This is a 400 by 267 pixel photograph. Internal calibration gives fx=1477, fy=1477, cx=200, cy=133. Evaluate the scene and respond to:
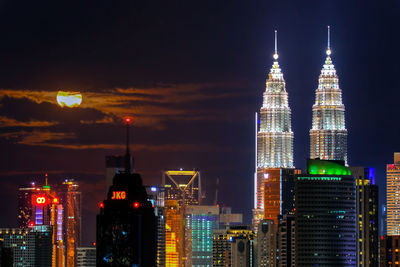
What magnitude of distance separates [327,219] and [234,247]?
79.5 ft

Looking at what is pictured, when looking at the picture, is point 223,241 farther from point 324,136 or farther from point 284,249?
point 284,249

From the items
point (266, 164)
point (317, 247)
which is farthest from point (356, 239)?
point (266, 164)

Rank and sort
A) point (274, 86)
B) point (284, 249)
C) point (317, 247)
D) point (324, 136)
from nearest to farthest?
point (317, 247) → point (284, 249) → point (324, 136) → point (274, 86)

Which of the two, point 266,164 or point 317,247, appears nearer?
point 317,247

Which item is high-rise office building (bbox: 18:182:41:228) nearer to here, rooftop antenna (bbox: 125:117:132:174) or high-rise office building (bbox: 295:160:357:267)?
high-rise office building (bbox: 295:160:357:267)

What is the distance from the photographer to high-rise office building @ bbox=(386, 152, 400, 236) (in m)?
120

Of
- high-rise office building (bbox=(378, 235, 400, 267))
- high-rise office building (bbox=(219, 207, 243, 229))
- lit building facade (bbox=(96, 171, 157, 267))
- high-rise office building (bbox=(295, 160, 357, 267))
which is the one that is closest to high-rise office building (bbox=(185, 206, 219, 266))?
high-rise office building (bbox=(219, 207, 243, 229))

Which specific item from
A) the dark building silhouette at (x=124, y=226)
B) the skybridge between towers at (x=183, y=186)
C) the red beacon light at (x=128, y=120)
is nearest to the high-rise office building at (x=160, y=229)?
the skybridge between towers at (x=183, y=186)

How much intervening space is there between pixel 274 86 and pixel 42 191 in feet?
80.4

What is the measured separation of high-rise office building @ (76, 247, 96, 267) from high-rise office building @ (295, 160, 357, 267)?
706 inches

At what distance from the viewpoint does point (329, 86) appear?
128625 mm

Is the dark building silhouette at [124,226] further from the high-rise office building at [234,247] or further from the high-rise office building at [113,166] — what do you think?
the high-rise office building at [234,247]

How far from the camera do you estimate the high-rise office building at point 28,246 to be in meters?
110

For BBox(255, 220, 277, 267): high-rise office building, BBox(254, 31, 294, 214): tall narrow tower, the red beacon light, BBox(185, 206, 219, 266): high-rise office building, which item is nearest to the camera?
the red beacon light
